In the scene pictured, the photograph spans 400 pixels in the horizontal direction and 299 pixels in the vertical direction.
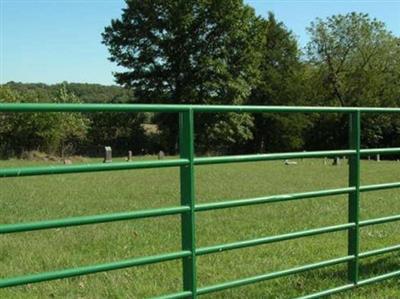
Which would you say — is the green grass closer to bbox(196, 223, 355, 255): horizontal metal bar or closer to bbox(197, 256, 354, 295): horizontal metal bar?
bbox(197, 256, 354, 295): horizontal metal bar

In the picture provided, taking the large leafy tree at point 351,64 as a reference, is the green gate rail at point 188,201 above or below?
below

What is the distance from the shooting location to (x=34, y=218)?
393 inches

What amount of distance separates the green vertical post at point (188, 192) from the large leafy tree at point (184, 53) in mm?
45765

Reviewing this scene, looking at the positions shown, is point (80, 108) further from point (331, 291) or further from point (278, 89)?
point (278, 89)

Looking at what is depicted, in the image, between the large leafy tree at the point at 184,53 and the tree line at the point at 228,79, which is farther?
the large leafy tree at the point at 184,53

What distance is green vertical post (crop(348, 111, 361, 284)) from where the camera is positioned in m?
5.66

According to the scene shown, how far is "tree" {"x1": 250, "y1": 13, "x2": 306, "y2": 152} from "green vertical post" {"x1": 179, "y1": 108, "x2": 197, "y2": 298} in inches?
2020

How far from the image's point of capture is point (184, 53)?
52125 mm

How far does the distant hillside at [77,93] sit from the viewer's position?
46.9 meters

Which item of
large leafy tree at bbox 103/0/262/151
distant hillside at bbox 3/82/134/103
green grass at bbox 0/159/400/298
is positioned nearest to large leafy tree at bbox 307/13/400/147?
large leafy tree at bbox 103/0/262/151

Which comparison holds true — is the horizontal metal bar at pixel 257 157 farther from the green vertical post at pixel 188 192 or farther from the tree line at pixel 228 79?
the tree line at pixel 228 79

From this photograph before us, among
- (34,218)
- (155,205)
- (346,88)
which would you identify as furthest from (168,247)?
(346,88)

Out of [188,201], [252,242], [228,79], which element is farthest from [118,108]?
[228,79]

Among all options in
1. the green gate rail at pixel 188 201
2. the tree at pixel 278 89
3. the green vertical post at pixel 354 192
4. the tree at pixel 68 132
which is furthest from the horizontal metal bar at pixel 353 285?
the tree at pixel 278 89
